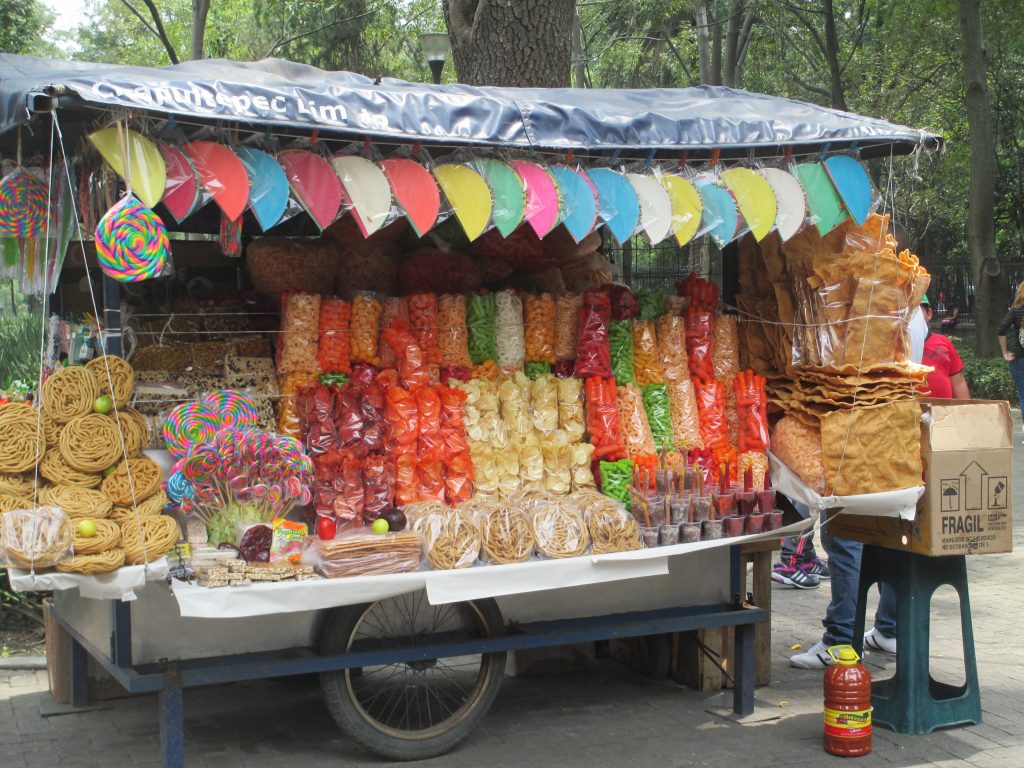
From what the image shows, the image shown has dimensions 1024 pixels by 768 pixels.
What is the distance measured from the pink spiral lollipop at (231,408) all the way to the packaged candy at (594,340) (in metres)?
1.40

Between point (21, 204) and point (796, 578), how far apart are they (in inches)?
205

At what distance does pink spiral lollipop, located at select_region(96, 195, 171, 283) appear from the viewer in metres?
3.27

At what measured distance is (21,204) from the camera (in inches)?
154

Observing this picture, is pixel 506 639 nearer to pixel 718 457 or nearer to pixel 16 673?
pixel 718 457

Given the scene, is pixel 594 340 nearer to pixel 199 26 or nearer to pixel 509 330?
pixel 509 330

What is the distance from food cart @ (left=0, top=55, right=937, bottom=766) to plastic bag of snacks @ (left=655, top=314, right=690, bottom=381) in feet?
1.51

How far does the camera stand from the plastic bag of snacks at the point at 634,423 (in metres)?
4.63

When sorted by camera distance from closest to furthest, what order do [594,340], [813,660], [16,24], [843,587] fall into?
[594,340]
[843,587]
[813,660]
[16,24]

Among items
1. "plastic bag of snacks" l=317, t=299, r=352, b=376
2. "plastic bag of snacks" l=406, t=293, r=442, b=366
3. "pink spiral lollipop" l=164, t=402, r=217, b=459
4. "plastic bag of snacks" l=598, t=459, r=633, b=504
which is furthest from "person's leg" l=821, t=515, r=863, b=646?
"pink spiral lollipop" l=164, t=402, r=217, b=459

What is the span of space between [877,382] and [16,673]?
434 centimetres

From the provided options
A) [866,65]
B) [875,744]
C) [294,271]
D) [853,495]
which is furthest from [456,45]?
[866,65]

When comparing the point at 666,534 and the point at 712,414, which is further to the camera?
the point at 712,414

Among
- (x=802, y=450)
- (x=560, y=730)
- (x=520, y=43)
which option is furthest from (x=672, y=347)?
(x=520, y=43)

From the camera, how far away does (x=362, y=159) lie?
12.5ft
